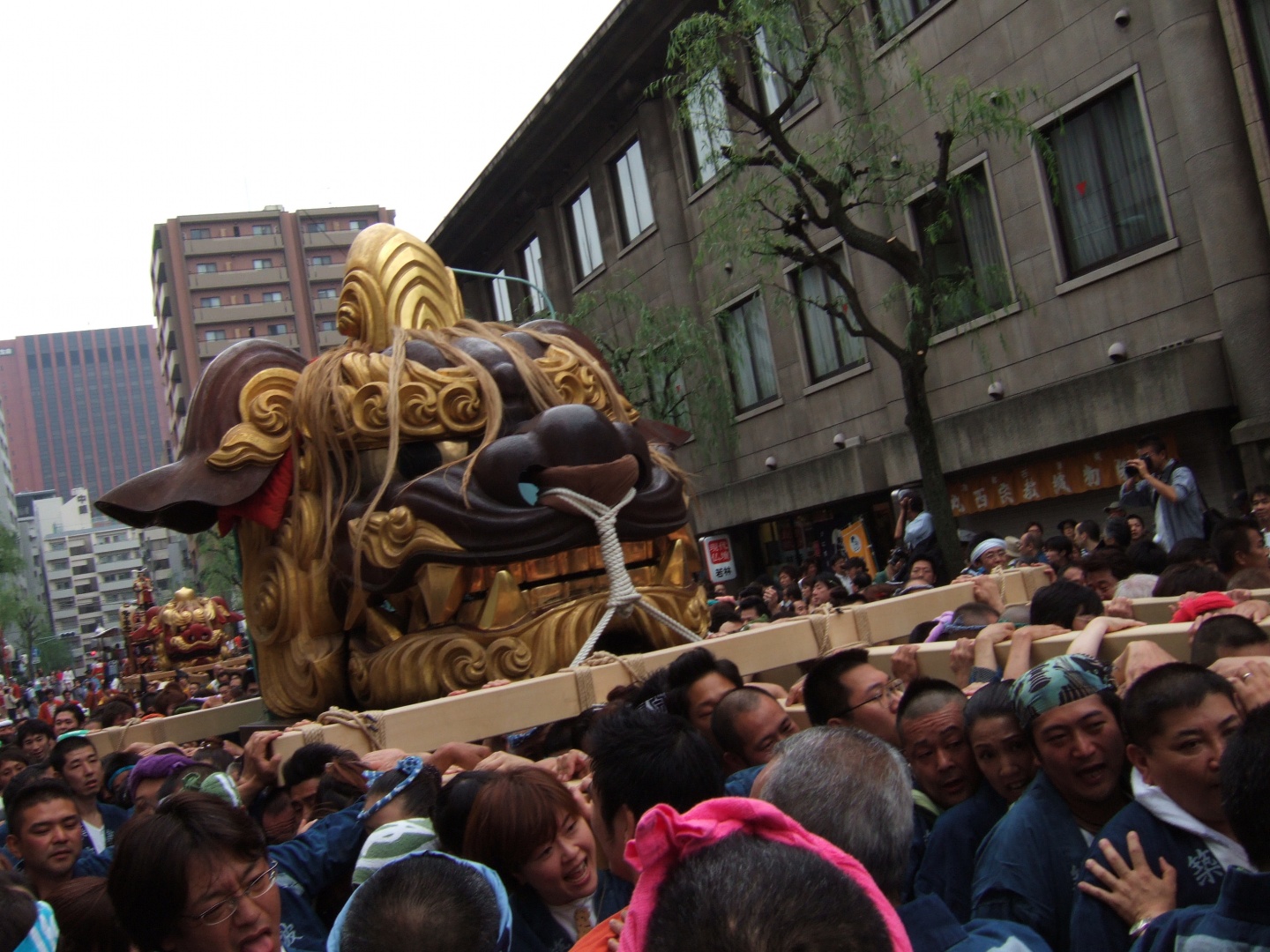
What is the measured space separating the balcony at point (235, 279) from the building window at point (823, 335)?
62.7m

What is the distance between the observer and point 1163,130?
38.8 feet

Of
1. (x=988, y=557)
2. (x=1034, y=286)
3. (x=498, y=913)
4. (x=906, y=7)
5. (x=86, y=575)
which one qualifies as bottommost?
(x=498, y=913)

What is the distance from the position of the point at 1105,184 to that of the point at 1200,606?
989cm

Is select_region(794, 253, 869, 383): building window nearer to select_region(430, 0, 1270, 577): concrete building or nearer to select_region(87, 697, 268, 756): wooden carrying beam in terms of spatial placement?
select_region(430, 0, 1270, 577): concrete building

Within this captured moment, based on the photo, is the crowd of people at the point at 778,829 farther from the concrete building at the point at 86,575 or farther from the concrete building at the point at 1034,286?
the concrete building at the point at 86,575

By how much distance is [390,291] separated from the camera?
6598mm

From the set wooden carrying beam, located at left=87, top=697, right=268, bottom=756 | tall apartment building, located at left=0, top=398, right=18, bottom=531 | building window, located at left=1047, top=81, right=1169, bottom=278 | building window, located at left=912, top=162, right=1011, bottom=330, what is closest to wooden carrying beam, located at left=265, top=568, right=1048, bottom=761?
wooden carrying beam, located at left=87, top=697, right=268, bottom=756

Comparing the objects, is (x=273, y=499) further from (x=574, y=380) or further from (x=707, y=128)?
(x=707, y=128)

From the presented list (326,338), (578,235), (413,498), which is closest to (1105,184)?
(413,498)

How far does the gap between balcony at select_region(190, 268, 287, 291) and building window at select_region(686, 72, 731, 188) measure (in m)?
60.4

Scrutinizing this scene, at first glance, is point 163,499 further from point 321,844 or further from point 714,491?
point 714,491

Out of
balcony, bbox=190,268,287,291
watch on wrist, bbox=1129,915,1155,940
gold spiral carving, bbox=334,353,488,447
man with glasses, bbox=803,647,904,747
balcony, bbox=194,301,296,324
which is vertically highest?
balcony, bbox=190,268,287,291

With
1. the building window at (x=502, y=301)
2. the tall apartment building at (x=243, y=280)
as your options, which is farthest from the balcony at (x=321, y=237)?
the building window at (x=502, y=301)

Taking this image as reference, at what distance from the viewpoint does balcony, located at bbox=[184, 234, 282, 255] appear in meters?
74.6
